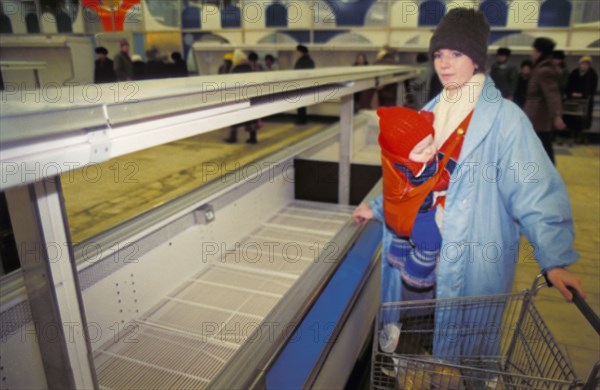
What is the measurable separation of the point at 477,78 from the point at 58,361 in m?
1.39

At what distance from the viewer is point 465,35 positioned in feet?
4.24

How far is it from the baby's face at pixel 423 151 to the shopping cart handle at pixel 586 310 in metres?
0.53

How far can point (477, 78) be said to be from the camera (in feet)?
4.48

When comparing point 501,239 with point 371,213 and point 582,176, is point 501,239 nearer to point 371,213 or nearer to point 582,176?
point 371,213

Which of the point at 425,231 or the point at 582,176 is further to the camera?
the point at 582,176

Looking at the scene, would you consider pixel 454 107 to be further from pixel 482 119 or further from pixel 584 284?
pixel 584 284

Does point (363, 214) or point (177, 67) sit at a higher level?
point (177, 67)

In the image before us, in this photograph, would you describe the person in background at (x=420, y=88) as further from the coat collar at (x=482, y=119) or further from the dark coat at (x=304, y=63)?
the coat collar at (x=482, y=119)

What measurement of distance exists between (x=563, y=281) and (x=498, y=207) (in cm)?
31

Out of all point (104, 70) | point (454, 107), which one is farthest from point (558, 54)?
point (104, 70)

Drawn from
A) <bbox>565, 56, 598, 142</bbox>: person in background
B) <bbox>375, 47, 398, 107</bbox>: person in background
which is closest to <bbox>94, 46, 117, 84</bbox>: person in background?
<bbox>375, 47, 398, 107</bbox>: person in background

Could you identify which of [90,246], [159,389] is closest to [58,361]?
[159,389]

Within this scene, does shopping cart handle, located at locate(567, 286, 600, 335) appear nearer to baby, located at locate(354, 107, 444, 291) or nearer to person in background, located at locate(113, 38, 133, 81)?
baby, located at locate(354, 107, 444, 291)

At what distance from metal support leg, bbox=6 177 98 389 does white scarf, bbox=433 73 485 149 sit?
45.2 inches
